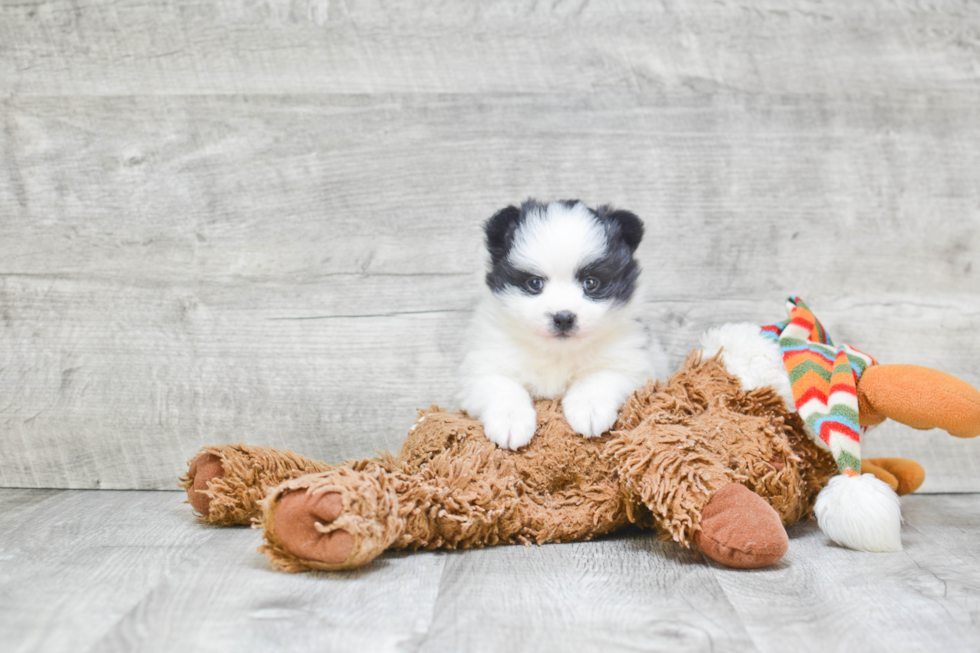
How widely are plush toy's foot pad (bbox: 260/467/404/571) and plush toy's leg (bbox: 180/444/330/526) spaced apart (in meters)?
0.40

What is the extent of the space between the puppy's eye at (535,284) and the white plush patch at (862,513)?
74cm

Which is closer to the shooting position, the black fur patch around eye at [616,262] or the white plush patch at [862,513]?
the white plush patch at [862,513]

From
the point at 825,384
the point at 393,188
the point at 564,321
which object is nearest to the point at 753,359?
the point at 825,384

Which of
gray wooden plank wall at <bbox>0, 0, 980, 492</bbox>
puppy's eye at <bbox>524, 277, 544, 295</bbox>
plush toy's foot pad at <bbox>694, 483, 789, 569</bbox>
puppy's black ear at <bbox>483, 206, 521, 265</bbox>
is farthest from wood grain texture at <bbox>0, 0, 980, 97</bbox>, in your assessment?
plush toy's foot pad at <bbox>694, 483, 789, 569</bbox>

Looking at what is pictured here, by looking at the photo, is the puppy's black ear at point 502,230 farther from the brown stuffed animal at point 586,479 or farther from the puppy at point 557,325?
the brown stuffed animal at point 586,479

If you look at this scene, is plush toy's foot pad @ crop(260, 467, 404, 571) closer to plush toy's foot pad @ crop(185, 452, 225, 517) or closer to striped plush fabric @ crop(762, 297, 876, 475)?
plush toy's foot pad @ crop(185, 452, 225, 517)

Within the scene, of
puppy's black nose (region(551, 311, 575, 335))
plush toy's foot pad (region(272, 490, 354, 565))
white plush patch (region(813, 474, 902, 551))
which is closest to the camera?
plush toy's foot pad (region(272, 490, 354, 565))

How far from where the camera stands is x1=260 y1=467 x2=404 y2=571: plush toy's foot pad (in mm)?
1306

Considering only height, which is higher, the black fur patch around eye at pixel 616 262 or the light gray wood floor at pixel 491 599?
the black fur patch around eye at pixel 616 262

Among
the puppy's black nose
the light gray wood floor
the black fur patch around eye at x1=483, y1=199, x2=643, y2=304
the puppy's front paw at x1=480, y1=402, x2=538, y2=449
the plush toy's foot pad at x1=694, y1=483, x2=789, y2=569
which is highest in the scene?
the black fur patch around eye at x1=483, y1=199, x2=643, y2=304

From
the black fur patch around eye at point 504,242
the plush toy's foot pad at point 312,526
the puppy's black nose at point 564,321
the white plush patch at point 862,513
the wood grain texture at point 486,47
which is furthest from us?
the wood grain texture at point 486,47

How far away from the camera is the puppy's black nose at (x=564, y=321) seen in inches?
64.0

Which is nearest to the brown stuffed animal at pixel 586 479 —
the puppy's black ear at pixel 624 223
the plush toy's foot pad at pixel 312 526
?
the plush toy's foot pad at pixel 312 526

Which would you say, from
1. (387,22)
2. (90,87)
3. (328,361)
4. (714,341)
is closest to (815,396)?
(714,341)
